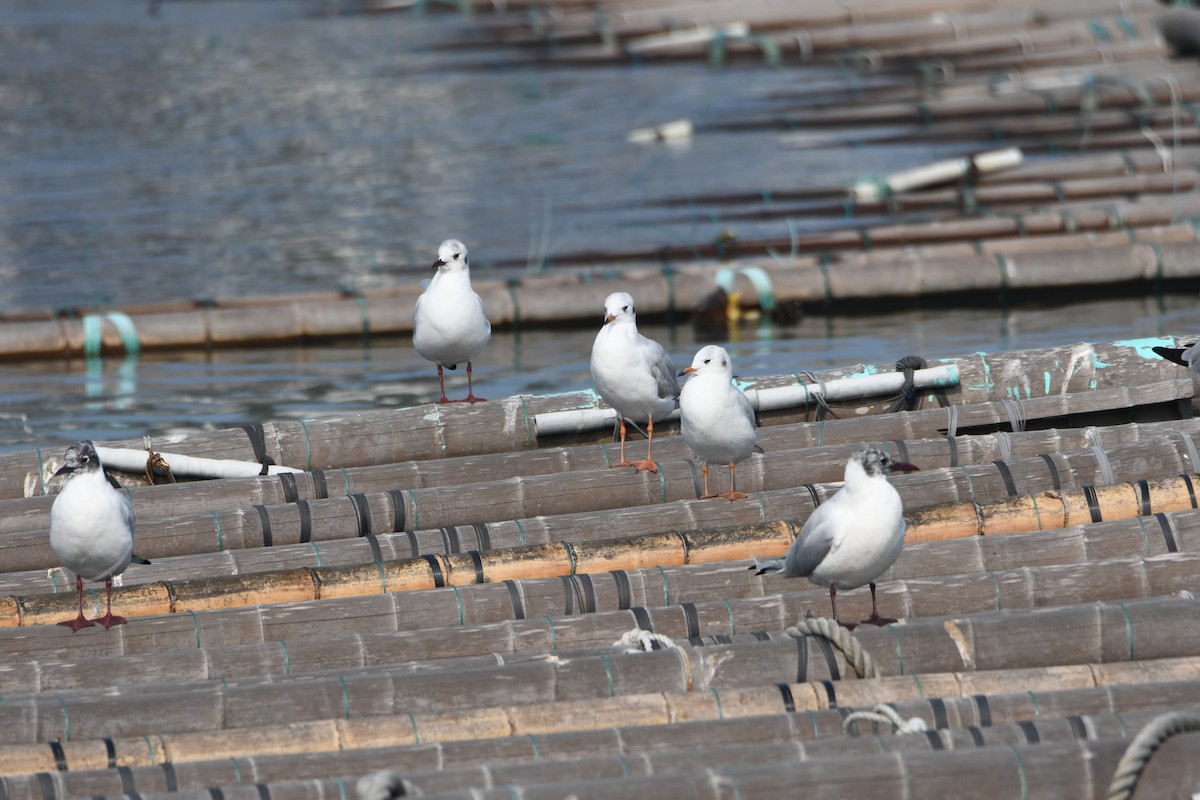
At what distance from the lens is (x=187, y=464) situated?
1184 centimetres

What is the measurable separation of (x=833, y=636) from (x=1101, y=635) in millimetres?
1387

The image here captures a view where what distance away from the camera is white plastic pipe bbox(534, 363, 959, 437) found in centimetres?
1244

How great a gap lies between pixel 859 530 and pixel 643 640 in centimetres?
122

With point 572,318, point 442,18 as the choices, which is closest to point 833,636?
point 572,318

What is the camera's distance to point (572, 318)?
20.6m

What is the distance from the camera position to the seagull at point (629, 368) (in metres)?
11.4

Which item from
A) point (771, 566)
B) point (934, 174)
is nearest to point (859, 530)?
point (771, 566)

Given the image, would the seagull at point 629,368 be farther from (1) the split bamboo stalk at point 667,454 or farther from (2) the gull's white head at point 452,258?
(2) the gull's white head at point 452,258

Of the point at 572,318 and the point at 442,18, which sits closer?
the point at 572,318

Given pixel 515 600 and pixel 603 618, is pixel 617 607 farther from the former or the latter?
pixel 515 600

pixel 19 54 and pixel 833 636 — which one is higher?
pixel 19 54

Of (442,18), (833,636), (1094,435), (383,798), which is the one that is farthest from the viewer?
(442,18)

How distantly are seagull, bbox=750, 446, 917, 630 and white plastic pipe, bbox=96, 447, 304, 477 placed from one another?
4428 millimetres

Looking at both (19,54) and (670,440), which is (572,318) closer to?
(670,440)
